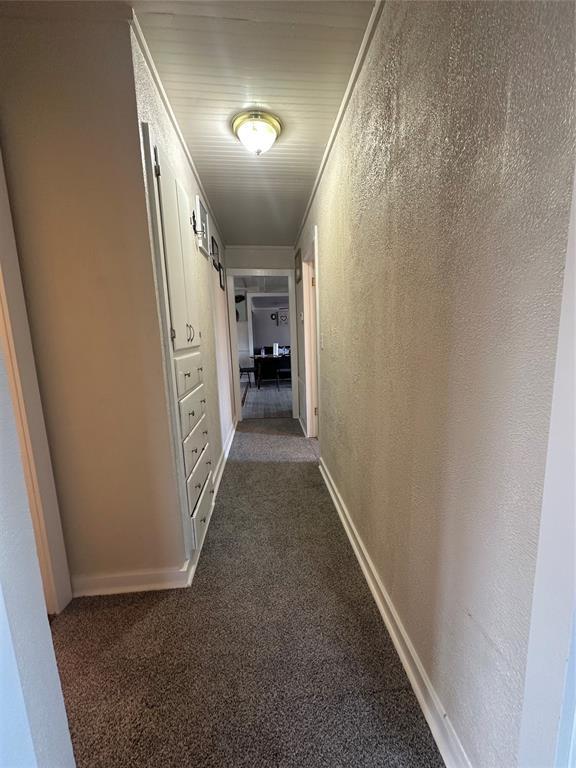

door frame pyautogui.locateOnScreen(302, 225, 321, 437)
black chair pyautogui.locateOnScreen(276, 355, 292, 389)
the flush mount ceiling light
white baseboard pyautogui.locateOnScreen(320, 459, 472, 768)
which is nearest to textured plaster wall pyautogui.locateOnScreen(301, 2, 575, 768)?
white baseboard pyautogui.locateOnScreen(320, 459, 472, 768)

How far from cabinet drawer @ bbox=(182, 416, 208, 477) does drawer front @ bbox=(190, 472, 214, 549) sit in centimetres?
A: 25

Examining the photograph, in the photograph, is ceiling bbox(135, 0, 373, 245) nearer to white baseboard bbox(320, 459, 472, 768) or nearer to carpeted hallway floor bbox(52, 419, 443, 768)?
white baseboard bbox(320, 459, 472, 768)

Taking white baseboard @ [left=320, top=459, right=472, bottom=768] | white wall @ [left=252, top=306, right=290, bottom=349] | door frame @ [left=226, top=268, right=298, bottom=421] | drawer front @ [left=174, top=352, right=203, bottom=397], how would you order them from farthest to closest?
white wall @ [left=252, top=306, right=290, bottom=349], door frame @ [left=226, top=268, right=298, bottom=421], drawer front @ [left=174, top=352, right=203, bottom=397], white baseboard @ [left=320, top=459, right=472, bottom=768]

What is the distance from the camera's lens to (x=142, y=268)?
4.26 ft

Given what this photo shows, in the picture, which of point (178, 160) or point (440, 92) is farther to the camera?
point (178, 160)

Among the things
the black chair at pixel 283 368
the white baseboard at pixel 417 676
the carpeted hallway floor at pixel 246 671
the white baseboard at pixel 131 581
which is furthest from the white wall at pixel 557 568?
the black chair at pixel 283 368

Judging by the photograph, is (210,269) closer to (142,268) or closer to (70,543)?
(142,268)

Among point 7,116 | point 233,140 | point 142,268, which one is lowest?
point 142,268

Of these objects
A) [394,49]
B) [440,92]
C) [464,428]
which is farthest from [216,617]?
[394,49]

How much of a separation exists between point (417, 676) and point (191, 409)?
1.48m

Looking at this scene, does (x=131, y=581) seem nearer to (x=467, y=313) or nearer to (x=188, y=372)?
(x=188, y=372)

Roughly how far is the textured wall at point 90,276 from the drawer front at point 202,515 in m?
0.17

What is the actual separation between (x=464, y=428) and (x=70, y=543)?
1.73 meters

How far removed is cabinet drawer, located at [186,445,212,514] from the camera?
5.41ft
